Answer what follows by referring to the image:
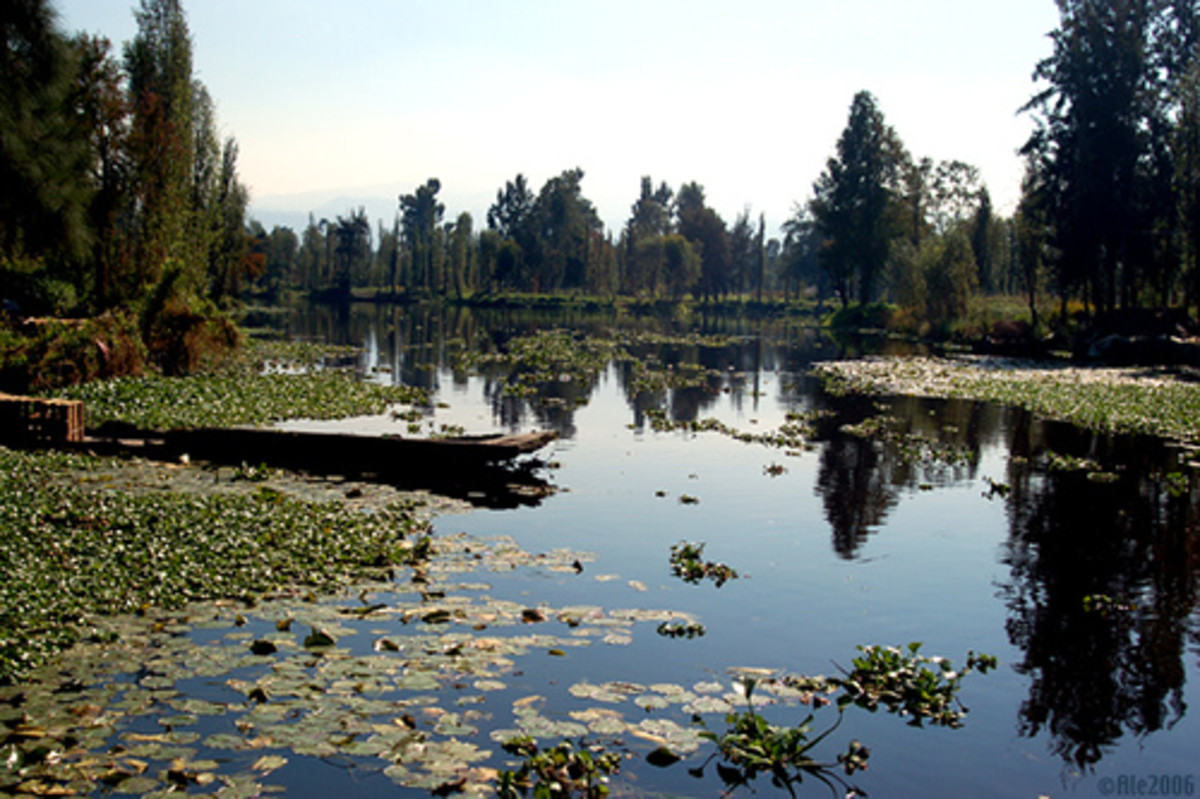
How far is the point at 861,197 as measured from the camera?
322 ft

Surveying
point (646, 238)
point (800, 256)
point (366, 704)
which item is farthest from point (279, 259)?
point (366, 704)

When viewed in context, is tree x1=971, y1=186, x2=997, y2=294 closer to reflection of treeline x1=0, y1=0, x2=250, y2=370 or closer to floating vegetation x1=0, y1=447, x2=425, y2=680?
reflection of treeline x1=0, y1=0, x2=250, y2=370

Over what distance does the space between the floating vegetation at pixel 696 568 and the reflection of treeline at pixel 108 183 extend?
Result: 77.5 ft

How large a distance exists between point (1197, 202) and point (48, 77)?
2205 inches

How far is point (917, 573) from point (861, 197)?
8827cm

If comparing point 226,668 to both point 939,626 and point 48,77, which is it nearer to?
point 939,626

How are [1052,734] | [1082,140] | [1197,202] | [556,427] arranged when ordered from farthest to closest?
[1082,140] < [1197,202] < [556,427] < [1052,734]

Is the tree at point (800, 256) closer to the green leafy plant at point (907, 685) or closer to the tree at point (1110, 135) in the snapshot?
the tree at point (1110, 135)

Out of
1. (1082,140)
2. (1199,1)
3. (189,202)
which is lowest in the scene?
(189,202)

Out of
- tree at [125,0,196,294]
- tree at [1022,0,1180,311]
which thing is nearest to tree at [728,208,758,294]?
tree at [1022,0,1180,311]

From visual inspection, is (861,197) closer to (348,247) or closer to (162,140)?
(162,140)

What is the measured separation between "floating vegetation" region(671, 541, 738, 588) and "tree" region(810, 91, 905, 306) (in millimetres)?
87196

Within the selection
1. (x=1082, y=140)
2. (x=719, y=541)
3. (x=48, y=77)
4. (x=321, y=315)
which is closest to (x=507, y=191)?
(x=321, y=315)

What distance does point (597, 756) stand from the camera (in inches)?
347
